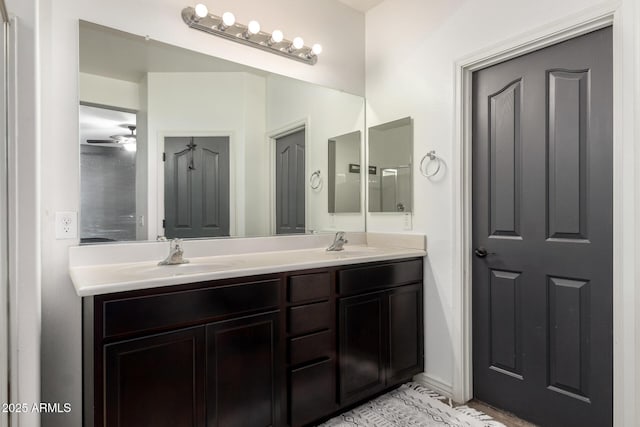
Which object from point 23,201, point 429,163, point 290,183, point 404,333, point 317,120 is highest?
point 317,120

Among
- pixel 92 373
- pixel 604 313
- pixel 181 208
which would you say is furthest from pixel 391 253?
pixel 92 373

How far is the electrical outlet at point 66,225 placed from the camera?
5.03ft

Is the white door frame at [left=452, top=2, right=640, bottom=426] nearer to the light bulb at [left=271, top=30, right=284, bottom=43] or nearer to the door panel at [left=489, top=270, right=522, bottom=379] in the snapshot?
the door panel at [left=489, top=270, right=522, bottom=379]

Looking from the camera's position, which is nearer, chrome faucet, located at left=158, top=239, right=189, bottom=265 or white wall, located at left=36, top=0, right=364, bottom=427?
white wall, located at left=36, top=0, right=364, bottom=427

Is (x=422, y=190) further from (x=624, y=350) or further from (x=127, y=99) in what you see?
(x=127, y=99)

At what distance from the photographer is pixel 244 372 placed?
1.49m

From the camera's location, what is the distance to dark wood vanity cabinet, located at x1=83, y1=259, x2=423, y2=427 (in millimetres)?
1226

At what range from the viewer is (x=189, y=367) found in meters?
Result: 1.35

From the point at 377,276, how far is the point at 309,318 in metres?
0.49

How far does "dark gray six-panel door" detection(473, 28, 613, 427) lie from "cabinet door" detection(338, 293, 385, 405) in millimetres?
588

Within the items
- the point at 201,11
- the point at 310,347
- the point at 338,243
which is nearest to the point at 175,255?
the point at 310,347

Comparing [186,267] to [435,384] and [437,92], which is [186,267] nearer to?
[435,384]

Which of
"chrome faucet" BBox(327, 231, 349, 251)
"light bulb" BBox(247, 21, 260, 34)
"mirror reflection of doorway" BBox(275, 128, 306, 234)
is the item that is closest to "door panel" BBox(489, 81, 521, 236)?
"chrome faucet" BBox(327, 231, 349, 251)

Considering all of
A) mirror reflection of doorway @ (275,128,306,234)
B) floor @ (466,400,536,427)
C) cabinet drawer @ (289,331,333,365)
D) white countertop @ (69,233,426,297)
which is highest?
mirror reflection of doorway @ (275,128,306,234)
